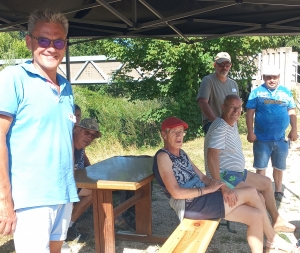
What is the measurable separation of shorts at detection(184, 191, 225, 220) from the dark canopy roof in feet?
4.91

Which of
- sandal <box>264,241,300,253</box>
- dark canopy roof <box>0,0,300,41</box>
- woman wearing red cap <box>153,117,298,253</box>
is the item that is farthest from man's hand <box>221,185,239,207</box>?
dark canopy roof <box>0,0,300,41</box>

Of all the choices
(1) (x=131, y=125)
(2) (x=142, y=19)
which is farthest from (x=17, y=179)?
(1) (x=131, y=125)

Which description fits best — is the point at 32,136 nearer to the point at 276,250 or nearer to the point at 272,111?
the point at 276,250

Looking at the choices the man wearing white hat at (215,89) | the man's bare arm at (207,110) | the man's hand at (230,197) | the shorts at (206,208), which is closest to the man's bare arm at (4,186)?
the shorts at (206,208)

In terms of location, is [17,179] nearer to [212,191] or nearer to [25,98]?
[25,98]

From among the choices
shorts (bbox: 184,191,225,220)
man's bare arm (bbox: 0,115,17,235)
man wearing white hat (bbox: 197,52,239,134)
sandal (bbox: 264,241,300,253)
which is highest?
man wearing white hat (bbox: 197,52,239,134)

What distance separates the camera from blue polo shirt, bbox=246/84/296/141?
14.5 feet

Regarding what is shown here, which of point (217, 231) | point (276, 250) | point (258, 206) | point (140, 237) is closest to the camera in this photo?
point (258, 206)

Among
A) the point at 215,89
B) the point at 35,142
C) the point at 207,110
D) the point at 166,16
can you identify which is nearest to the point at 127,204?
the point at 207,110

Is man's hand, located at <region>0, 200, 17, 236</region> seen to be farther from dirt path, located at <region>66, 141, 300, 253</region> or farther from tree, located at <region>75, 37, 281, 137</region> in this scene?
tree, located at <region>75, 37, 281, 137</region>

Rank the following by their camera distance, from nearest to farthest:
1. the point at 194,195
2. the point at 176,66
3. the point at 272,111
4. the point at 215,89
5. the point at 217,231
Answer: the point at 194,195 < the point at 217,231 < the point at 215,89 < the point at 272,111 < the point at 176,66

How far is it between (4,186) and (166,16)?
104 inches

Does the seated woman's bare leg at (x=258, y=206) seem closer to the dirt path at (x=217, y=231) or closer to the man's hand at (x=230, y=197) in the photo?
the man's hand at (x=230, y=197)

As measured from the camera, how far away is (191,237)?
2.54 metres
